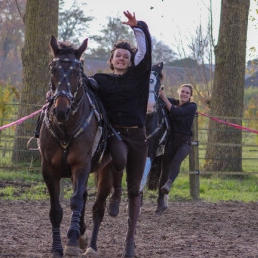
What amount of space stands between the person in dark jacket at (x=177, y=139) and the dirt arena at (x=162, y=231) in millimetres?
514

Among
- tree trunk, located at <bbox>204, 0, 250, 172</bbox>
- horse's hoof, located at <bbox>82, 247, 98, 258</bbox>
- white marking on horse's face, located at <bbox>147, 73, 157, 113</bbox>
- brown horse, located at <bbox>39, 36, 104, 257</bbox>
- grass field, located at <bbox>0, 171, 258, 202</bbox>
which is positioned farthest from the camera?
tree trunk, located at <bbox>204, 0, 250, 172</bbox>

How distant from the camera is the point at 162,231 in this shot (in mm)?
→ 8469

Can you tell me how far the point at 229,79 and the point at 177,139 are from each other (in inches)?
217

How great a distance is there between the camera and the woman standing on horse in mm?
6480

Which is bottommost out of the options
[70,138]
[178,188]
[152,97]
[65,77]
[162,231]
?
[178,188]

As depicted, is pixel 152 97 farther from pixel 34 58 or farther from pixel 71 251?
pixel 34 58

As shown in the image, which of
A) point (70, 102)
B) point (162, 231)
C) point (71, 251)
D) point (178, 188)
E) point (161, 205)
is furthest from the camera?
point (178, 188)

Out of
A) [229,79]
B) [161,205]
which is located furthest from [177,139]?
[229,79]

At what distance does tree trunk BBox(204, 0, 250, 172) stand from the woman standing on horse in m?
8.96

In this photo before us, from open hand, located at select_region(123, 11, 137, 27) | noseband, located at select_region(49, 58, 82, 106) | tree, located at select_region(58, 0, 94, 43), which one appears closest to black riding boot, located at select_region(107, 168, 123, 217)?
noseband, located at select_region(49, 58, 82, 106)

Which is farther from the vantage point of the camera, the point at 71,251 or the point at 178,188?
Answer: the point at 178,188

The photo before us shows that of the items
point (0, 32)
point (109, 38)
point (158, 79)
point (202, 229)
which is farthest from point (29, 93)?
point (0, 32)

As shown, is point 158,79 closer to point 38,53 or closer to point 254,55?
point 38,53

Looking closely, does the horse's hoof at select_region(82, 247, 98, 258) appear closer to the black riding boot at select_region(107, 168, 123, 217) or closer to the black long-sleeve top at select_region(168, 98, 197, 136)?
the black riding boot at select_region(107, 168, 123, 217)
